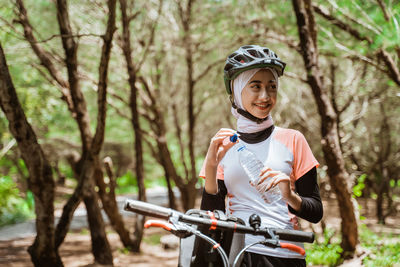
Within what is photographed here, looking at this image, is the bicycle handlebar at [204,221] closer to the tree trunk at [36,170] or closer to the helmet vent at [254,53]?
the helmet vent at [254,53]

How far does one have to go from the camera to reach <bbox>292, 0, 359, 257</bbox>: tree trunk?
7.02m

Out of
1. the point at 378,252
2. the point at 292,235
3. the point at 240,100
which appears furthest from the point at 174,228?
the point at 378,252

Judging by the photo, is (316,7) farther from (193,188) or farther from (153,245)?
(153,245)

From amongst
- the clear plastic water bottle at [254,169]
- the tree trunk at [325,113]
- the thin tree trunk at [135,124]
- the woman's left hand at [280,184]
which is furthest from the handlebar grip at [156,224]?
the thin tree trunk at [135,124]

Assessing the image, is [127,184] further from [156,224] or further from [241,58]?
[156,224]

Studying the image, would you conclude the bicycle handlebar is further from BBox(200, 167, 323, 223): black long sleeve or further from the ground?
the ground

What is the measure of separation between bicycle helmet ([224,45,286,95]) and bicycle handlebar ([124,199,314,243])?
0.84 meters

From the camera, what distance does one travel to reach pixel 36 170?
554 centimetres

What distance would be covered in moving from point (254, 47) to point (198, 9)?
1076cm

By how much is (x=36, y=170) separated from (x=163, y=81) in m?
12.4

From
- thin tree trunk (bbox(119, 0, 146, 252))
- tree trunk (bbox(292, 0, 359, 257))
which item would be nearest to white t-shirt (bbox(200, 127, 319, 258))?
tree trunk (bbox(292, 0, 359, 257))

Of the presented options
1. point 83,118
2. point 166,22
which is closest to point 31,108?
point 166,22

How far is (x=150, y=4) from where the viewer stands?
1181cm

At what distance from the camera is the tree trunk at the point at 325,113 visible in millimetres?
7023
